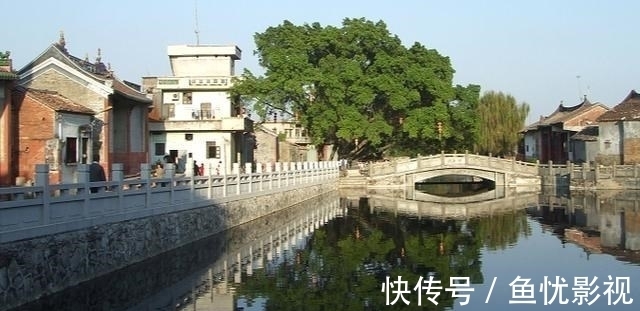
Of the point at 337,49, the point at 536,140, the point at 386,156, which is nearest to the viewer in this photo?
the point at 337,49

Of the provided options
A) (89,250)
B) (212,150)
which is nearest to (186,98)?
(212,150)

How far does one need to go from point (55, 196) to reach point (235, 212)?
10005mm

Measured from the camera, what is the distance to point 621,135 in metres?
40.1

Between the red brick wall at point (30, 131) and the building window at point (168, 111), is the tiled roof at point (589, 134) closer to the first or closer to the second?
the building window at point (168, 111)

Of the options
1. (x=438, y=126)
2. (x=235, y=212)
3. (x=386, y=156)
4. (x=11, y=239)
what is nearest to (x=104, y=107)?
(x=235, y=212)

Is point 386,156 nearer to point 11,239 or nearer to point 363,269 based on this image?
point 363,269

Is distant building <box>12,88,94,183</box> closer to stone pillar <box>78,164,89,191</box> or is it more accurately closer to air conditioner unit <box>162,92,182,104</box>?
stone pillar <box>78,164,89,191</box>

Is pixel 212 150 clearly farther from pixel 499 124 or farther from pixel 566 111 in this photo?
pixel 566 111

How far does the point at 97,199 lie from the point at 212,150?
1024 inches

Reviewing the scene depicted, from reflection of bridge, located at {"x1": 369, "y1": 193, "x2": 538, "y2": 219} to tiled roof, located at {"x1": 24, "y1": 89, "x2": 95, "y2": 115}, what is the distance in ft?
38.7

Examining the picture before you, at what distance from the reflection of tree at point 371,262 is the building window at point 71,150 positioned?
7.92 meters

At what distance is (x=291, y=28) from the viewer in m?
40.8

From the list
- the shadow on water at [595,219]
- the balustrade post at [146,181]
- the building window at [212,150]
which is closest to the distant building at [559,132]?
the shadow on water at [595,219]

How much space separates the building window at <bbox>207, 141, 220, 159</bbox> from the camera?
125 feet
